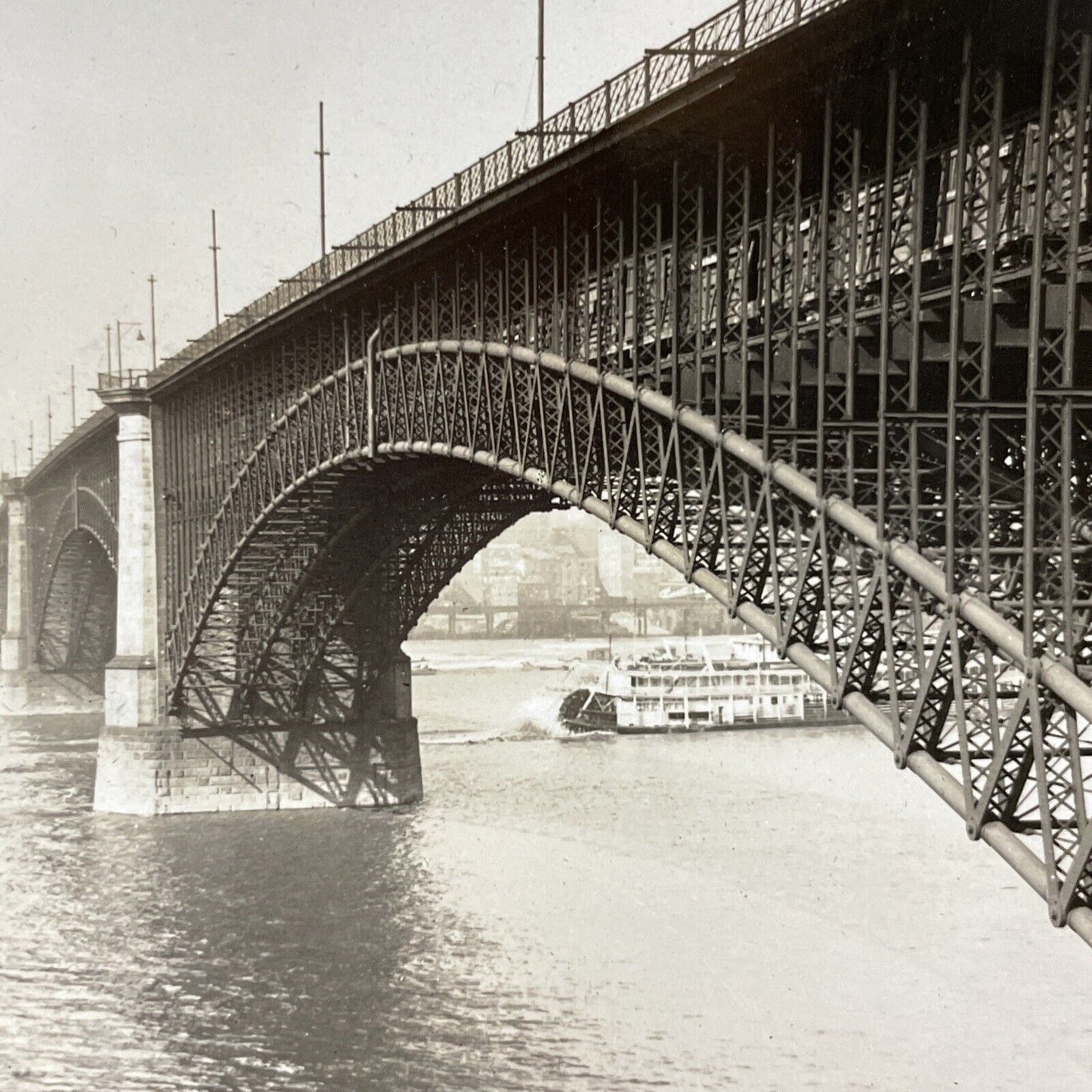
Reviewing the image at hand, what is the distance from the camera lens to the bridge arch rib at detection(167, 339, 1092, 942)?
48.4 ft

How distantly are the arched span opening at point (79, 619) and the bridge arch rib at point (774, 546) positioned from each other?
162 ft

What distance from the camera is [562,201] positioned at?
25891 mm

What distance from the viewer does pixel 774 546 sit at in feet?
62.9

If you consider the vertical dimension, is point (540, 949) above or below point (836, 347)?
below

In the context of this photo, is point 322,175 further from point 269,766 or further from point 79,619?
point 79,619

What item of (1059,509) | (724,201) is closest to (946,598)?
(1059,509)

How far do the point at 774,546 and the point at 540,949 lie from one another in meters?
14.7

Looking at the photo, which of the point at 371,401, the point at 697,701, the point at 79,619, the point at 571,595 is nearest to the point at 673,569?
the point at 371,401

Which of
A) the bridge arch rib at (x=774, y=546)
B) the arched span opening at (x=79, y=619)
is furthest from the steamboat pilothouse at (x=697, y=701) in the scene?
the bridge arch rib at (x=774, y=546)

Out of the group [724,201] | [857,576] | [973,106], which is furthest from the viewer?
[724,201]

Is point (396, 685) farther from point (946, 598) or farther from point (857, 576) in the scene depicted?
point (946, 598)

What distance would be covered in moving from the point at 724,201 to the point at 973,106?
16.6 ft

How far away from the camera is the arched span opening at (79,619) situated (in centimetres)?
8588

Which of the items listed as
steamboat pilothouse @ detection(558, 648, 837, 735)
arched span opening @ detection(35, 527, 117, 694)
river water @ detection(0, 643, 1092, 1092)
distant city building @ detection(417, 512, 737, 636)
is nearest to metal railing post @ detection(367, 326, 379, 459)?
river water @ detection(0, 643, 1092, 1092)
